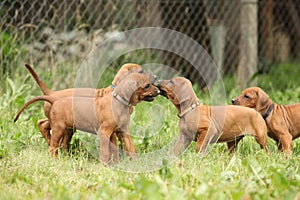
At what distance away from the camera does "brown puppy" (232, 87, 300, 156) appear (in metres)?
5.28

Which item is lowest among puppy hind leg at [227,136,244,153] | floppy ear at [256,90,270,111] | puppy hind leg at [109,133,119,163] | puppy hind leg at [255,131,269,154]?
puppy hind leg at [227,136,244,153]

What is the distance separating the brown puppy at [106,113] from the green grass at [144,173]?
0.65ft

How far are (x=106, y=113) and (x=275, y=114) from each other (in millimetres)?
1725

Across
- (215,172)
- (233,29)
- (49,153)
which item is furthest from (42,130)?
(233,29)

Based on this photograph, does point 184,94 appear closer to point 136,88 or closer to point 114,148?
point 136,88

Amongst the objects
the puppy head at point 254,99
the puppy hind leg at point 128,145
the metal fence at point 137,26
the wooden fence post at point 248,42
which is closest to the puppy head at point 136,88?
the puppy hind leg at point 128,145

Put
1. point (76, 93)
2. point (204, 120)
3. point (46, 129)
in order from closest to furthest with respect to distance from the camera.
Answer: point (204, 120) < point (76, 93) < point (46, 129)

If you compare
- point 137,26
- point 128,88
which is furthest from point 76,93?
point 137,26

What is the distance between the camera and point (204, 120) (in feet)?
15.7

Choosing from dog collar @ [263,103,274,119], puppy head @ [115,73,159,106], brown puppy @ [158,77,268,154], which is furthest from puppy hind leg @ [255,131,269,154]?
puppy head @ [115,73,159,106]

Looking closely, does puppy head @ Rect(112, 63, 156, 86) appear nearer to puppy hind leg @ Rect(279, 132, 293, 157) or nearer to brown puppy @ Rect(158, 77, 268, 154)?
brown puppy @ Rect(158, 77, 268, 154)

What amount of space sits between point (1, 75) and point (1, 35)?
0.54 m

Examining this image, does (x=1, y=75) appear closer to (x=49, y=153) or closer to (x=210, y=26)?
(x=49, y=153)

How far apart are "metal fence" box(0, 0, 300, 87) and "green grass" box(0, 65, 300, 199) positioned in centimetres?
211
